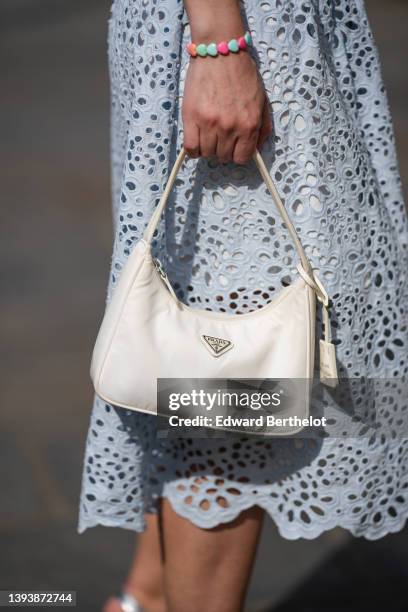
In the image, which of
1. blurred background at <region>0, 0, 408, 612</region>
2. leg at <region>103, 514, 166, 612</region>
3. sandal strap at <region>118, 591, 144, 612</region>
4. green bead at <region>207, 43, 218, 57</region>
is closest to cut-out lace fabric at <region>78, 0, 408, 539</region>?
green bead at <region>207, 43, 218, 57</region>

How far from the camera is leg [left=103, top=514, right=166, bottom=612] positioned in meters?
2.18

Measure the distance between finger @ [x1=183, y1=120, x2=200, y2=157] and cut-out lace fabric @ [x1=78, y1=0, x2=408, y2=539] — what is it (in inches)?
3.7

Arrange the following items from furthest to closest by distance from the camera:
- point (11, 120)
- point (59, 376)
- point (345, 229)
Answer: point (11, 120), point (59, 376), point (345, 229)

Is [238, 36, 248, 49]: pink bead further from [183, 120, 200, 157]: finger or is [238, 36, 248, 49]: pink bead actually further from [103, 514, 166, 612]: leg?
[103, 514, 166, 612]: leg

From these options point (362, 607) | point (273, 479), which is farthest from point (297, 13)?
point (362, 607)

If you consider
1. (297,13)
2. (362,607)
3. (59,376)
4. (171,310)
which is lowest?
(362,607)

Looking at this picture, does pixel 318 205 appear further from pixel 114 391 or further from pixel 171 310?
pixel 114 391

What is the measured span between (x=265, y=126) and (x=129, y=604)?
1.29m

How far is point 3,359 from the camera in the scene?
372 cm

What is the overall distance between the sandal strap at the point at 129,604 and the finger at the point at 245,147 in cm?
123

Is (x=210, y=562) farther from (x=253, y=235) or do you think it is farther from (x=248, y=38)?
(x=248, y=38)

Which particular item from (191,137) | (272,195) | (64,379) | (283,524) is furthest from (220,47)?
(64,379)

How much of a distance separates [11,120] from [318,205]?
5.99 meters

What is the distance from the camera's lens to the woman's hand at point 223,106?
1.46 metres
